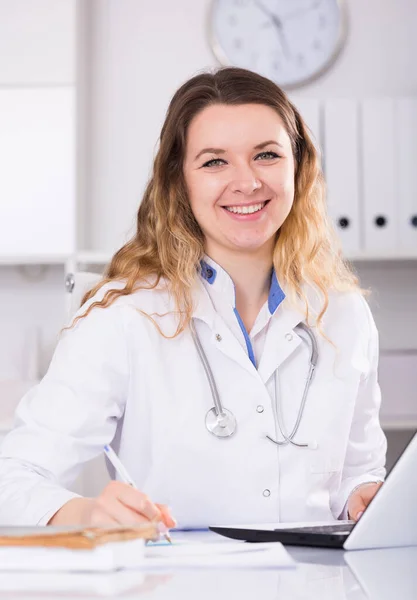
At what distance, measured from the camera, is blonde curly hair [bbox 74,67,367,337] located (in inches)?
69.5

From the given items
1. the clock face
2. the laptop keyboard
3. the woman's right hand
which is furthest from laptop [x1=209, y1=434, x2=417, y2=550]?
the clock face

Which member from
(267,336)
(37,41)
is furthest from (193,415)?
→ (37,41)

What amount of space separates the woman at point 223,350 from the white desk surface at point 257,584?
1.29 feet

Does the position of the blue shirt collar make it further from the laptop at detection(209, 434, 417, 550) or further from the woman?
the laptop at detection(209, 434, 417, 550)

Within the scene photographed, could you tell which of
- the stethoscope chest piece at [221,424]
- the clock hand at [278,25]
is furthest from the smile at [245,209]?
the clock hand at [278,25]

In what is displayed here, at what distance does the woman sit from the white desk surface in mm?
394

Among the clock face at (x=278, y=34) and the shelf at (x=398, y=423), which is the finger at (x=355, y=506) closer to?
the shelf at (x=398, y=423)

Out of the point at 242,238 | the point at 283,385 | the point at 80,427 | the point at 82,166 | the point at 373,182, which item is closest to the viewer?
the point at 80,427

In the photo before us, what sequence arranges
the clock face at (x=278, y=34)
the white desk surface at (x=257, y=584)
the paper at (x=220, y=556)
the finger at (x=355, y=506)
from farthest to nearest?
the clock face at (x=278, y=34), the finger at (x=355, y=506), the paper at (x=220, y=556), the white desk surface at (x=257, y=584)

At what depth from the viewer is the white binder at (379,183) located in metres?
2.91

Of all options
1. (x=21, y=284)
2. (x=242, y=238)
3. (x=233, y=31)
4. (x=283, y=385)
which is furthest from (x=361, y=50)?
(x=283, y=385)

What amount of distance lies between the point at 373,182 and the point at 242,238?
1303 millimetres

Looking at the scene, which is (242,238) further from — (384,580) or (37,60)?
(37,60)

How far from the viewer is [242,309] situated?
178cm
